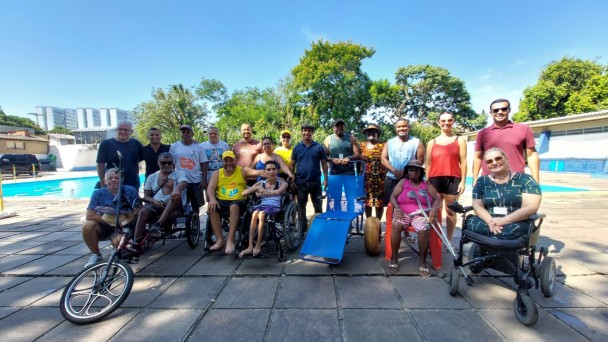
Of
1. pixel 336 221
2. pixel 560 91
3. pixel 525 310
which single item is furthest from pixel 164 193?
pixel 560 91

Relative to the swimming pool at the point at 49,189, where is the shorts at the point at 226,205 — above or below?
above

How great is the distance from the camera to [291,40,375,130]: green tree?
18.2 m

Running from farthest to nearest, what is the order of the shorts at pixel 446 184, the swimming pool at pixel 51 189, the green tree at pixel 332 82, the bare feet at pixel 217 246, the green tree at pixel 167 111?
the green tree at pixel 167 111, the green tree at pixel 332 82, the swimming pool at pixel 51 189, the bare feet at pixel 217 246, the shorts at pixel 446 184

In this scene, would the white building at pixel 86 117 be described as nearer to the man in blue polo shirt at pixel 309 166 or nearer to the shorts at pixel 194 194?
the shorts at pixel 194 194

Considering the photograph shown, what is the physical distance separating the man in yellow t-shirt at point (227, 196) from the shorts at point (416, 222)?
1888 mm

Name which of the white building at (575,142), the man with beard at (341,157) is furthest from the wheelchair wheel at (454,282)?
the white building at (575,142)

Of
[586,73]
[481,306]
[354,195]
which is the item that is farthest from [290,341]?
[586,73]

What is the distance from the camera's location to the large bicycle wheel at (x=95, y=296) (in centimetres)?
203

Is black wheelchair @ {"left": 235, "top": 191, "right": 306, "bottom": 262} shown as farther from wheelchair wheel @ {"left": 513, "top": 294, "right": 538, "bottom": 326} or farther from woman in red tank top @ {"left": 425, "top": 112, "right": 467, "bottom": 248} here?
wheelchair wheel @ {"left": 513, "top": 294, "right": 538, "bottom": 326}

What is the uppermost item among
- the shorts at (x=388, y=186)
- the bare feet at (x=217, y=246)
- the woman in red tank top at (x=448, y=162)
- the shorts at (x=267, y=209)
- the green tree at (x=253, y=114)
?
the green tree at (x=253, y=114)

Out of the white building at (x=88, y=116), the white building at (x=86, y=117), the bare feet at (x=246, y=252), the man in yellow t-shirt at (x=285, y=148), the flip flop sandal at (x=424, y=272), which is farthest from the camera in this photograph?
the white building at (x=86, y=117)

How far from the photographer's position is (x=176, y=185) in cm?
343

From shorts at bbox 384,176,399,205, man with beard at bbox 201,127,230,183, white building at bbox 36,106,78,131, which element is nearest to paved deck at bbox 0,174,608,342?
shorts at bbox 384,176,399,205

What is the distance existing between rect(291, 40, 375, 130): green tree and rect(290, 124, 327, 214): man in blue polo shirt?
14.8 meters
